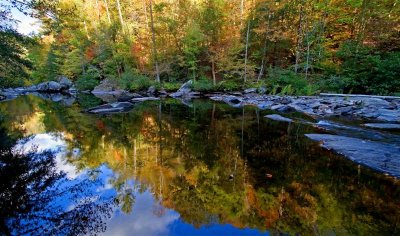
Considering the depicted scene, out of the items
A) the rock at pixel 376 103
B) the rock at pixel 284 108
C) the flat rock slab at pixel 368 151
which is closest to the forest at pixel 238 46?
the rock at pixel 376 103

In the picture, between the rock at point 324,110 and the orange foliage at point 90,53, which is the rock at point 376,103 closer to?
the rock at point 324,110

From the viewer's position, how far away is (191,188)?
4.74 m

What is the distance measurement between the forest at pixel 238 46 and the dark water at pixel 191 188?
6387mm

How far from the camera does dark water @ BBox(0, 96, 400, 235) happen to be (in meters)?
3.56

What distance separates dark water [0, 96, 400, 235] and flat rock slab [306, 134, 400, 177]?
0.29m

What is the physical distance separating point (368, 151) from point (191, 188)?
4.12 m

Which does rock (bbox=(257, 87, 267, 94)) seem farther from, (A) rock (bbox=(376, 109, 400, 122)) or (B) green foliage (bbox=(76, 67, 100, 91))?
(B) green foliage (bbox=(76, 67, 100, 91))

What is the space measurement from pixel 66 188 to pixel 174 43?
76.2 feet

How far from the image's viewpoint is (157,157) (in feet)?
21.0

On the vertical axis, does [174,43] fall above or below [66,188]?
above

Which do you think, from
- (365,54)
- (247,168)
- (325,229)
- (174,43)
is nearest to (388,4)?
(365,54)

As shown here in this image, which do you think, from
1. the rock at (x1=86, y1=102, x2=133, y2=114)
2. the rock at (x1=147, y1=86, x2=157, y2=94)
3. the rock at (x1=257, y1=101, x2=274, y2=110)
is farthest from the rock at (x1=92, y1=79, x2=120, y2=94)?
the rock at (x1=257, y1=101, x2=274, y2=110)

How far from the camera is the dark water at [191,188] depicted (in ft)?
11.7

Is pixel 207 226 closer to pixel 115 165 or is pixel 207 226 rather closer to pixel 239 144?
pixel 115 165
